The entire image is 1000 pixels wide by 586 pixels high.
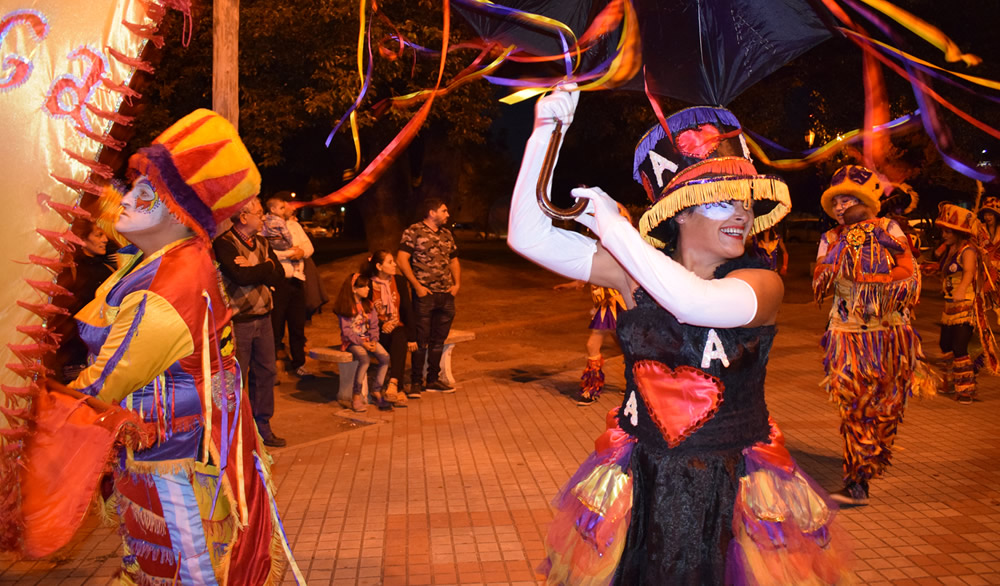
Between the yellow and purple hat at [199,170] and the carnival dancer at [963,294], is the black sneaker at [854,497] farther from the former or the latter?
the yellow and purple hat at [199,170]

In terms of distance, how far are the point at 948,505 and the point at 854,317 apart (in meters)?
1.47

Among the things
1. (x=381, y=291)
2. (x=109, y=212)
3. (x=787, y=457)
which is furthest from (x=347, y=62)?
(x=787, y=457)

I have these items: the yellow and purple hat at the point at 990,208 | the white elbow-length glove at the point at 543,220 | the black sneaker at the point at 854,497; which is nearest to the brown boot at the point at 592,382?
the black sneaker at the point at 854,497

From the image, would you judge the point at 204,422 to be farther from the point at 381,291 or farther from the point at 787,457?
the point at 381,291

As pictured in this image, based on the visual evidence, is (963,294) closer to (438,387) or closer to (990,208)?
(990,208)

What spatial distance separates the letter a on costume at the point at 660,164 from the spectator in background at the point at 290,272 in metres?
6.05

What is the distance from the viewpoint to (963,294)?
8984 millimetres

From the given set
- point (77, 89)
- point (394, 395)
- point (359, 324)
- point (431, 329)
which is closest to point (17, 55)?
point (77, 89)

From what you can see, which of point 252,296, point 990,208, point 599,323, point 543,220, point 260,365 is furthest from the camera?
point 990,208

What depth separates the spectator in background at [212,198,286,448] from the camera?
256 inches

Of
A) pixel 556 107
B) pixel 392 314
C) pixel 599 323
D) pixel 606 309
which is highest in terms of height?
pixel 556 107

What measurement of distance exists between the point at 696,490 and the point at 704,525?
0.37 ft

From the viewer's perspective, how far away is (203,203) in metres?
2.98

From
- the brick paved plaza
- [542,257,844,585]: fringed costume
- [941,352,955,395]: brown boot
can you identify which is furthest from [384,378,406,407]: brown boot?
[542,257,844,585]: fringed costume
